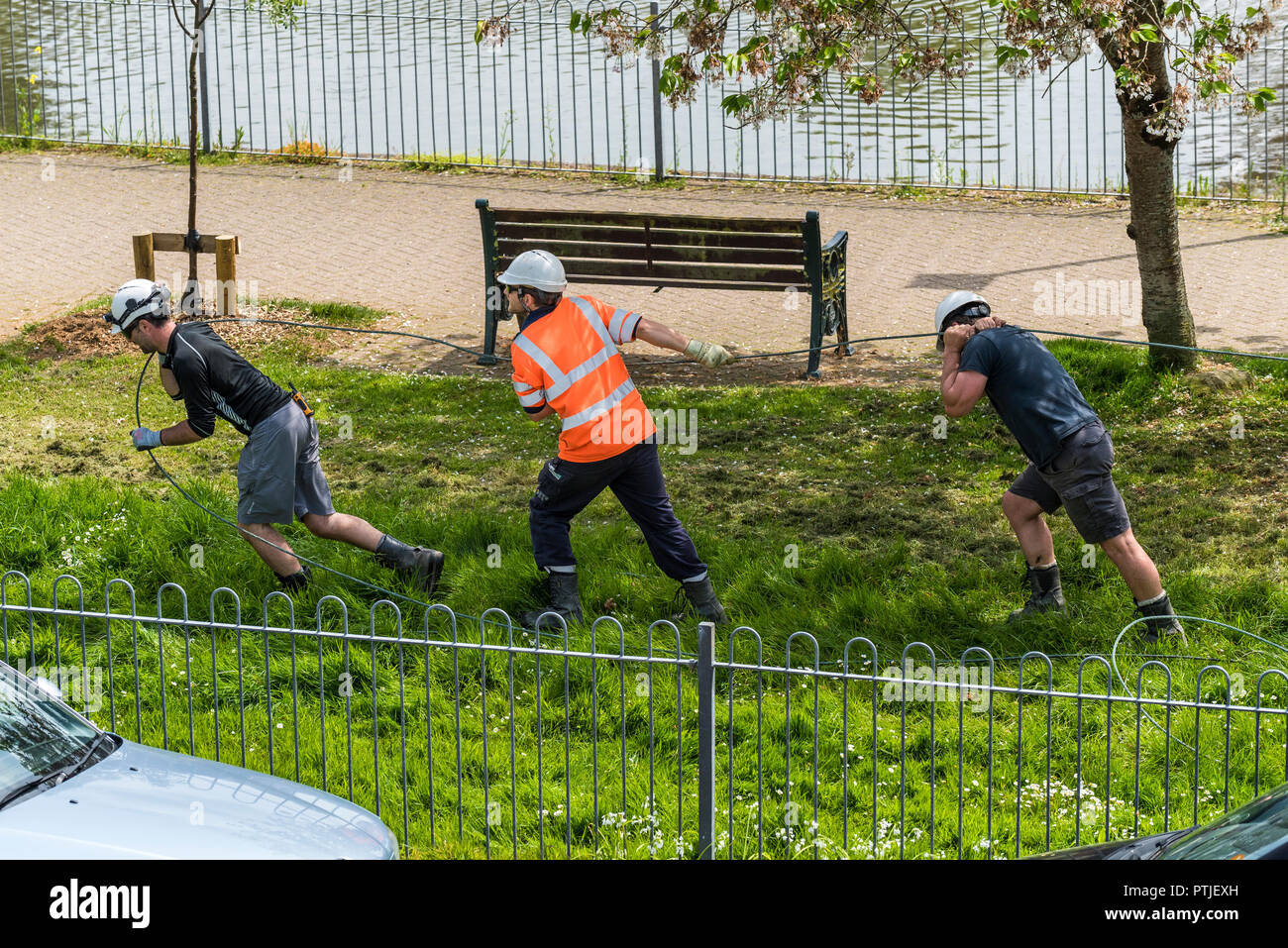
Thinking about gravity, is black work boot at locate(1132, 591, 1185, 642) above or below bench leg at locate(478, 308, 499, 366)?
below

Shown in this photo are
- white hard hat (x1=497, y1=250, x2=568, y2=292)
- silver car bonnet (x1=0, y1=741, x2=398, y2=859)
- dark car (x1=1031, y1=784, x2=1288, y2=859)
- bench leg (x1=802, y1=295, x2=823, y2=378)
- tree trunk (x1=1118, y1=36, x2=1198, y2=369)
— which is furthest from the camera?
bench leg (x1=802, y1=295, x2=823, y2=378)

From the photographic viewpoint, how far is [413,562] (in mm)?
7836

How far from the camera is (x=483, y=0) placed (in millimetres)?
28125

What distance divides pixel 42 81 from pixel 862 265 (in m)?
11.3

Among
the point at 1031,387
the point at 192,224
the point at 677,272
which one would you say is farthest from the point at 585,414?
the point at 192,224

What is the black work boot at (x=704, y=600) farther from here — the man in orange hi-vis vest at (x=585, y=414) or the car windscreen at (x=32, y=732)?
the car windscreen at (x=32, y=732)

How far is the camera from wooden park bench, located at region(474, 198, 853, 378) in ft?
36.8

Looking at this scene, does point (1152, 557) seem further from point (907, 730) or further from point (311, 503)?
point (311, 503)

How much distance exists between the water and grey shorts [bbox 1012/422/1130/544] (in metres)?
9.32

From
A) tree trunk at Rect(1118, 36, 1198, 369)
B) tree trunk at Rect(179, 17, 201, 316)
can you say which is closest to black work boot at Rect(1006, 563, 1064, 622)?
tree trunk at Rect(1118, 36, 1198, 369)

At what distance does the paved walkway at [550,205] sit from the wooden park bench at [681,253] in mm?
664

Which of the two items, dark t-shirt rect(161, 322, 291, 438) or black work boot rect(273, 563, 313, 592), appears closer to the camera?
dark t-shirt rect(161, 322, 291, 438)

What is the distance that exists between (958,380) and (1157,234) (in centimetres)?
379

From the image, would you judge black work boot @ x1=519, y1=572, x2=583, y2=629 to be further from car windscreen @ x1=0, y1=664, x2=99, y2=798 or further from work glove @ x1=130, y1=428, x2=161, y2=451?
car windscreen @ x1=0, y1=664, x2=99, y2=798
